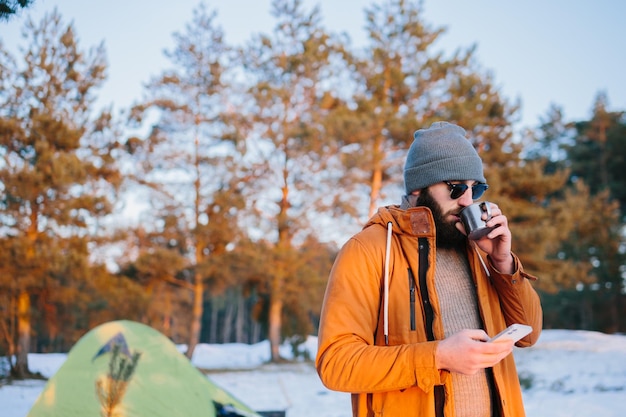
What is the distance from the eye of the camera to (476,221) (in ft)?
5.41

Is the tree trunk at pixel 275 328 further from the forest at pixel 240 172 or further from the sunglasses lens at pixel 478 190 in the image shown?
the sunglasses lens at pixel 478 190

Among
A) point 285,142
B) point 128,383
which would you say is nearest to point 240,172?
point 285,142

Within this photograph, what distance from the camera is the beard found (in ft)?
5.69

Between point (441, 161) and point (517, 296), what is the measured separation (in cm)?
52

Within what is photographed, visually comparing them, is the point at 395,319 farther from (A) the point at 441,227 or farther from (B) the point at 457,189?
(B) the point at 457,189

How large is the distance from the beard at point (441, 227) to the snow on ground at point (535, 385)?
629cm

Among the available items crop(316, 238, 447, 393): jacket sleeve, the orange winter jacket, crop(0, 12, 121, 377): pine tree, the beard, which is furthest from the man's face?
crop(0, 12, 121, 377): pine tree

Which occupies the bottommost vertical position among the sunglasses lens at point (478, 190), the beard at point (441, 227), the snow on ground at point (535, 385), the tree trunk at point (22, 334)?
the snow on ground at point (535, 385)

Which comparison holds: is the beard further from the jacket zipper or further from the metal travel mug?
the jacket zipper

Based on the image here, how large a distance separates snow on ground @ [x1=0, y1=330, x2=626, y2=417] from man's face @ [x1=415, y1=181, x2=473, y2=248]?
632 centimetres

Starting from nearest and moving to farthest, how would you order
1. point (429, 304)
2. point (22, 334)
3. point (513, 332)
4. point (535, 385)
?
point (513, 332) < point (429, 304) < point (535, 385) < point (22, 334)

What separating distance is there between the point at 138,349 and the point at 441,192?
5.47m

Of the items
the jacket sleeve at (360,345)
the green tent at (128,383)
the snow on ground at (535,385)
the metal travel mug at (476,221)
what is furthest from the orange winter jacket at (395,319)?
the snow on ground at (535,385)

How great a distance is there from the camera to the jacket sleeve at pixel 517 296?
68.9 inches
